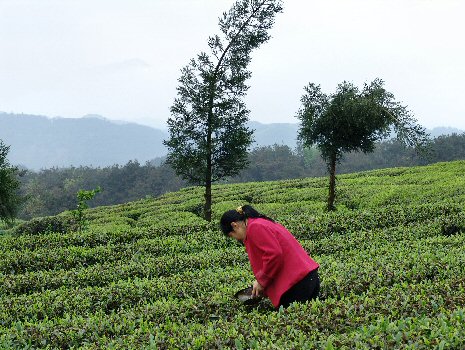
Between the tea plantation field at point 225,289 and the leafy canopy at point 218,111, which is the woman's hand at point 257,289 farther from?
the leafy canopy at point 218,111

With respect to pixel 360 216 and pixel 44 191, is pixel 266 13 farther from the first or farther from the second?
pixel 44 191

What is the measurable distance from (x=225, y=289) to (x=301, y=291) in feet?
7.58

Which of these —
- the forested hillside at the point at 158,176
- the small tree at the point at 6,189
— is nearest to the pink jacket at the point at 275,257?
the small tree at the point at 6,189

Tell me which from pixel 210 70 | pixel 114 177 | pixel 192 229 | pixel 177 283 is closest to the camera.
Answer: pixel 177 283

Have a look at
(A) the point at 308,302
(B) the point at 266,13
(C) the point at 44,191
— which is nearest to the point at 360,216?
(A) the point at 308,302

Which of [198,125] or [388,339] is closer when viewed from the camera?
[388,339]

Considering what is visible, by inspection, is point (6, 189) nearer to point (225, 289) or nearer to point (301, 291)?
point (225, 289)

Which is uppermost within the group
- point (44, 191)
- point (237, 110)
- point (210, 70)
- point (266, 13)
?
point (266, 13)

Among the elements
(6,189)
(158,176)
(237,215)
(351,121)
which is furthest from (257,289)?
(158,176)

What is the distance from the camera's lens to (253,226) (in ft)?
20.5

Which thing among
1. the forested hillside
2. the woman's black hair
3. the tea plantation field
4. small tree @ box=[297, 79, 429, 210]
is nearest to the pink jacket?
the woman's black hair

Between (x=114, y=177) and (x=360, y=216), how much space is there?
90.3m

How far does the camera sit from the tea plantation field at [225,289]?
18.1 feet

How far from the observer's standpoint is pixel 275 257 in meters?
6.21
